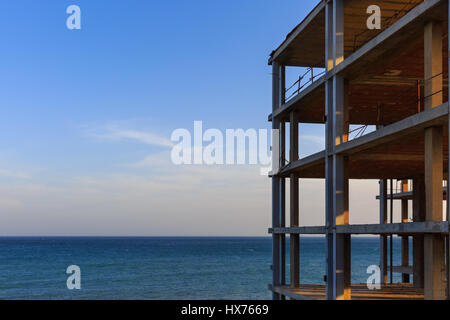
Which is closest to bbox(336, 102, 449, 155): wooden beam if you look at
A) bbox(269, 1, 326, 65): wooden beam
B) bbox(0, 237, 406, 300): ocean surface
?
bbox(269, 1, 326, 65): wooden beam

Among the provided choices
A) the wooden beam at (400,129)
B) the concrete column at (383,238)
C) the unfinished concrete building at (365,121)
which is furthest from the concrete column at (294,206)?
the concrete column at (383,238)

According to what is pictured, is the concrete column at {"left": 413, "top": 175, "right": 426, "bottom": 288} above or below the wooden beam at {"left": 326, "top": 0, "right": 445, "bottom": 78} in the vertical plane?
below

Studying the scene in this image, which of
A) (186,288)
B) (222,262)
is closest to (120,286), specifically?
(186,288)

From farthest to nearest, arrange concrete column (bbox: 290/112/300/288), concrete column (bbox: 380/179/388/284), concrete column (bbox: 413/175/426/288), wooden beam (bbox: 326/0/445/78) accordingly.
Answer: concrete column (bbox: 380/179/388/284) → concrete column (bbox: 413/175/426/288) → concrete column (bbox: 290/112/300/288) → wooden beam (bbox: 326/0/445/78)

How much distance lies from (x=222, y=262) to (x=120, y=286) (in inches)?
1742

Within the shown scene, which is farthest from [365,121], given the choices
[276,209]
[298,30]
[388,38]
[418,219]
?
[388,38]

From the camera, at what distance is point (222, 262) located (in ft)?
393

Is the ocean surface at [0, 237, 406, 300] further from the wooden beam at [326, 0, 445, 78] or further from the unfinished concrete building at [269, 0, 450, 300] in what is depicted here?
the wooden beam at [326, 0, 445, 78]

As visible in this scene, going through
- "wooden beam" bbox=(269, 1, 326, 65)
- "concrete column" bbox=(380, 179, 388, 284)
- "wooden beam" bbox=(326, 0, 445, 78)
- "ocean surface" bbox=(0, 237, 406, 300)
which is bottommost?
"ocean surface" bbox=(0, 237, 406, 300)

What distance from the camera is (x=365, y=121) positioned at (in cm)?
2869

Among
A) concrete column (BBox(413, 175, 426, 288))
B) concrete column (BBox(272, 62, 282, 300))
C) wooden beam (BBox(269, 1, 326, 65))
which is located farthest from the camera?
concrete column (BBox(272, 62, 282, 300))

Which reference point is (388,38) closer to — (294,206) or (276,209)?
(294,206)

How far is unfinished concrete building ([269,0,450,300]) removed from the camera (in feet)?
44.0

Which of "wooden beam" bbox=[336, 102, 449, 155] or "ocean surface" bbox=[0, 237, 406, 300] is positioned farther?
"ocean surface" bbox=[0, 237, 406, 300]
